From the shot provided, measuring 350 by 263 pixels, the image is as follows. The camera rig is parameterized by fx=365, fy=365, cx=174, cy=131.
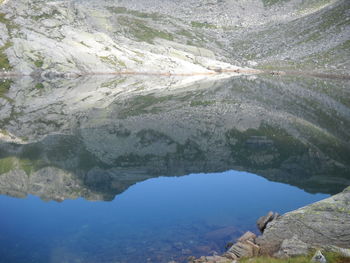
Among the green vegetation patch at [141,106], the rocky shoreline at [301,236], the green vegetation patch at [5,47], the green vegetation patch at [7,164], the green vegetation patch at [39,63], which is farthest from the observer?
the green vegetation patch at [39,63]

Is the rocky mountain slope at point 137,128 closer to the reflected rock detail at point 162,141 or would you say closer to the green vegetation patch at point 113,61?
the reflected rock detail at point 162,141

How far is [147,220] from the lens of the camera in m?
23.7

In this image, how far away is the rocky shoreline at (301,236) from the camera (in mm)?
16844

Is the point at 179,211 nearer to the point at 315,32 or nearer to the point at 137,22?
the point at 315,32

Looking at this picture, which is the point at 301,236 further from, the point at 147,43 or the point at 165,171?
the point at 147,43

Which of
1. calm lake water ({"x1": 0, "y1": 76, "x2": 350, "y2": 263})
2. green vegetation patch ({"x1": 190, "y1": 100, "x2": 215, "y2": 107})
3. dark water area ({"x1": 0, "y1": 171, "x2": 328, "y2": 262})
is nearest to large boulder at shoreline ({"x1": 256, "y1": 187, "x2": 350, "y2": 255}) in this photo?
dark water area ({"x1": 0, "y1": 171, "x2": 328, "y2": 262})

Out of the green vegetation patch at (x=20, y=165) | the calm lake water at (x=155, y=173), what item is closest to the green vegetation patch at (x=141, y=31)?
the calm lake water at (x=155, y=173)

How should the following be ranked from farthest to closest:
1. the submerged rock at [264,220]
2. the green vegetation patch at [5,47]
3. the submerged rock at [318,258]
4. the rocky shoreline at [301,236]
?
the green vegetation patch at [5,47]
the submerged rock at [264,220]
the rocky shoreline at [301,236]
the submerged rock at [318,258]

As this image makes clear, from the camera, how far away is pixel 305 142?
4066cm

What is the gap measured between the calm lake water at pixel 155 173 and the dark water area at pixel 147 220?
0.07 meters

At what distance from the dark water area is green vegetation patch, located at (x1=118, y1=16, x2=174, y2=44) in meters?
140

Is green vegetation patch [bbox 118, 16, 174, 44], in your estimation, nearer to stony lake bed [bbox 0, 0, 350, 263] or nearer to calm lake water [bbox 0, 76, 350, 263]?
stony lake bed [bbox 0, 0, 350, 263]

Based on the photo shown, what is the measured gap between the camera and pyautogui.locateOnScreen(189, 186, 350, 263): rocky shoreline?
16.8 metres

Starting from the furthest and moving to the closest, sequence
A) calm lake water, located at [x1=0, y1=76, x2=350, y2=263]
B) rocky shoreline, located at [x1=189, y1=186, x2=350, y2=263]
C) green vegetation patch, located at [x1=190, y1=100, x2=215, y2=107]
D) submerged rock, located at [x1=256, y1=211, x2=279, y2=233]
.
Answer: green vegetation patch, located at [x1=190, y1=100, x2=215, y2=107], submerged rock, located at [x1=256, y1=211, x2=279, y2=233], calm lake water, located at [x1=0, y1=76, x2=350, y2=263], rocky shoreline, located at [x1=189, y1=186, x2=350, y2=263]
